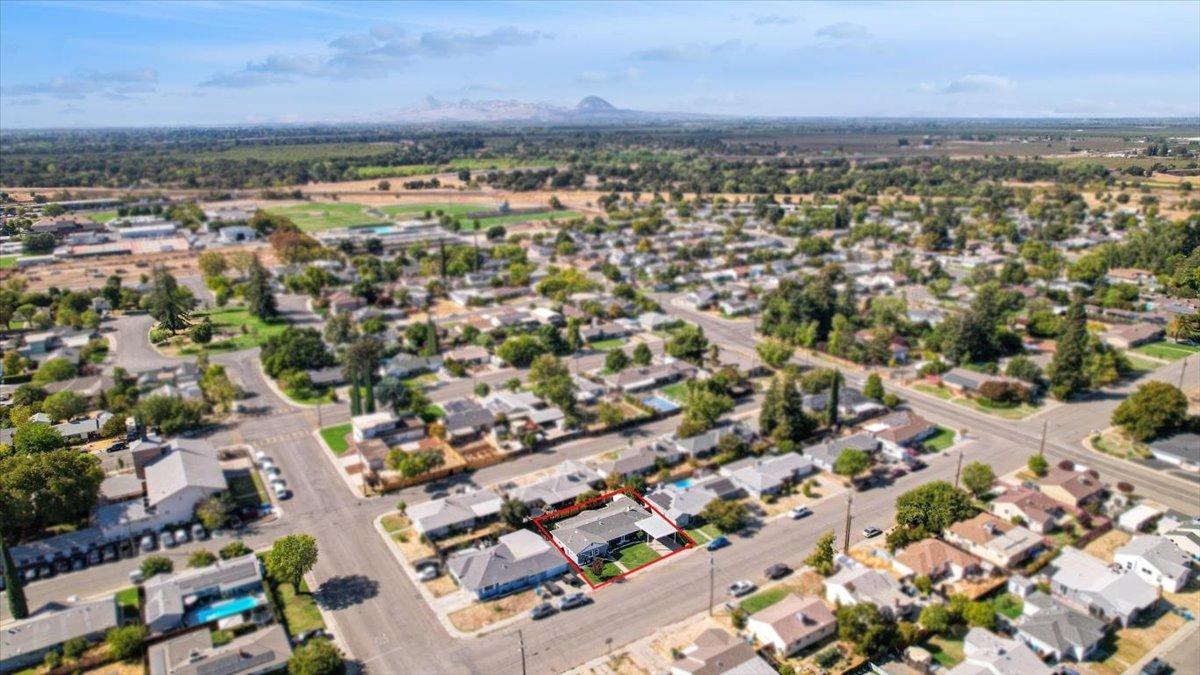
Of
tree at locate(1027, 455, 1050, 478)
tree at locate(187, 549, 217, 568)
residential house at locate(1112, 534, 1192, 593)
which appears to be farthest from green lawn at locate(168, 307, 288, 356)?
residential house at locate(1112, 534, 1192, 593)

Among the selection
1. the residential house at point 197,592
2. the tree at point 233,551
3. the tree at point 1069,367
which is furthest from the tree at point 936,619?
the tree at point 1069,367

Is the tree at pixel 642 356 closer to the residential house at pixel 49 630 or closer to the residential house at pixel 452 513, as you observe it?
the residential house at pixel 452 513

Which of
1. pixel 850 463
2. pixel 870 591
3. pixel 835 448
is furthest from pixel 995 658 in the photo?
pixel 835 448

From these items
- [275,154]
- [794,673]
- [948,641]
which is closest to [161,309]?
[794,673]

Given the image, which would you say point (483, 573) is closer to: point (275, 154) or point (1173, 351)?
point (1173, 351)

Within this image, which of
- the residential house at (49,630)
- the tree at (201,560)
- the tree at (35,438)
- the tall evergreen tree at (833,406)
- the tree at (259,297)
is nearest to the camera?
the tree at (35,438)

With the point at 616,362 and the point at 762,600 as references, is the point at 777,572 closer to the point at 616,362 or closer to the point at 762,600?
the point at 762,600
